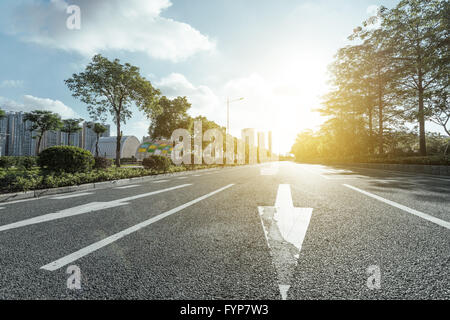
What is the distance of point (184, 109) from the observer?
29.4 m

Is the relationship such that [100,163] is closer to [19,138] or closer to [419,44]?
[419,44]

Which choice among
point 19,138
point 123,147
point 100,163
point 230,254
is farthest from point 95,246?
point 19,138

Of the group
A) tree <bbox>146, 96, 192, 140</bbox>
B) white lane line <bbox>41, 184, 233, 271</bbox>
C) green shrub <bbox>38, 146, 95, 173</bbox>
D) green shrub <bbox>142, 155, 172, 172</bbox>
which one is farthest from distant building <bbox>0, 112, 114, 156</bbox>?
white lane line <bbox>41, 184, 233, 271</bbox>

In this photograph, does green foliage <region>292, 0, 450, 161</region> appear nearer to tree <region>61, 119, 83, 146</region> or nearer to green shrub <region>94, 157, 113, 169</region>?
green shrub <region>94, 157, 113, 169</region>

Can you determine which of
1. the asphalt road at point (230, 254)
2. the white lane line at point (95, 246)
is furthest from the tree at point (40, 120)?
the white lane line at point (95, 246)

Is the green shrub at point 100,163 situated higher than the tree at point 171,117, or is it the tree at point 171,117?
the tree at point 171,117

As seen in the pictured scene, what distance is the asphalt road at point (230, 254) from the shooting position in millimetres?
1623

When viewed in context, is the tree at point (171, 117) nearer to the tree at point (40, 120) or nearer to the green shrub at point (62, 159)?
the green shrub at point (62, 159)

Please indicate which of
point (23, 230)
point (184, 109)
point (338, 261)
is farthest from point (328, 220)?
point (184, 109)

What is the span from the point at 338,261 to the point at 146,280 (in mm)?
1727

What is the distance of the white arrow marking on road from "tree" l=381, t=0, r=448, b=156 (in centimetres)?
1989

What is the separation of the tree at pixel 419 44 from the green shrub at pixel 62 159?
23571 millimetres

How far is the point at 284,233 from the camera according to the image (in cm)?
291

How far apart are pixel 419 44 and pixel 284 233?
2625 cm
